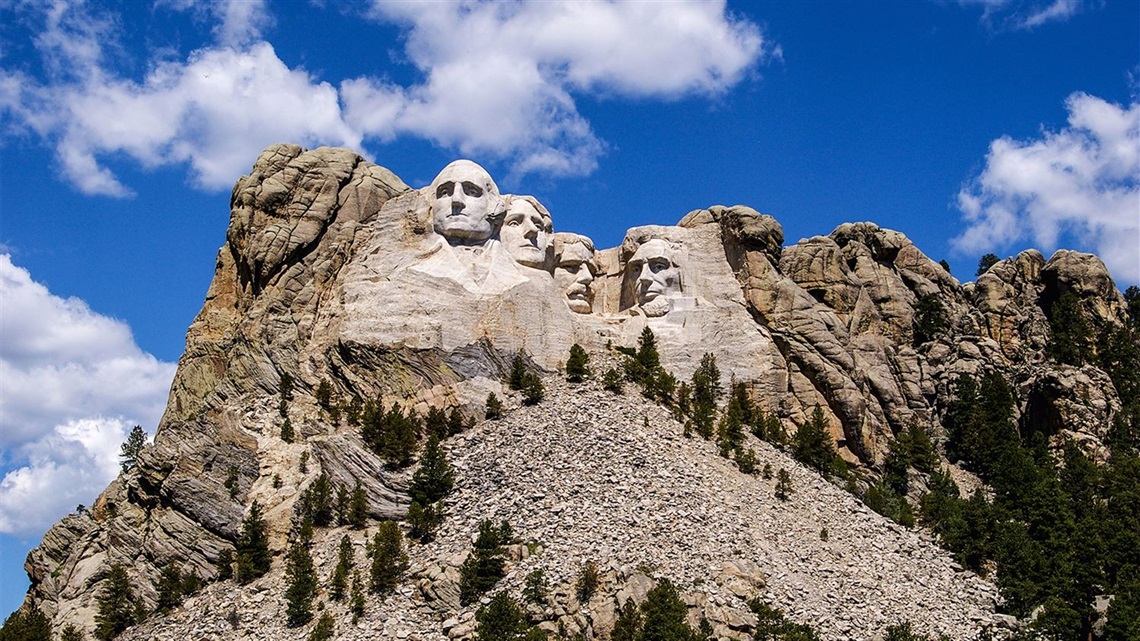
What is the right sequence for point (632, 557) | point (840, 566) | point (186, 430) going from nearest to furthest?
1. point (632, 557)
2. point (840, 566)
3. point (186, 430)

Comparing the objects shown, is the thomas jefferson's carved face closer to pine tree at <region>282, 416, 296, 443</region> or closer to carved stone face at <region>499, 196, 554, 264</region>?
carved stone face at <region>499, 196, 554, 264</region>

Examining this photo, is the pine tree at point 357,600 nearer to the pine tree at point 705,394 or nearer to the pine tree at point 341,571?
the pine tree at point 341,571

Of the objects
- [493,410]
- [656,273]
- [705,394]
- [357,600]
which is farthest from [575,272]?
[357,600]

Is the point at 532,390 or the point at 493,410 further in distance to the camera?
the point at 532,390

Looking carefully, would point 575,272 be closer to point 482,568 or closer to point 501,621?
point 482,568

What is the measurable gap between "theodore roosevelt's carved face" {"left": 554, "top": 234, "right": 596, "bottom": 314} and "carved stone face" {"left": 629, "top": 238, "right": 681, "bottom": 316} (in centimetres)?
235

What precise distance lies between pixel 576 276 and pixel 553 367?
717cm

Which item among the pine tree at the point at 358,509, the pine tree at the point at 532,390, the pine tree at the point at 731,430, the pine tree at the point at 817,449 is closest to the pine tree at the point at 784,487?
the pine tree at the point at 731,430

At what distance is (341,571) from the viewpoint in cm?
5944

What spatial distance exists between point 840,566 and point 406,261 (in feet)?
70.2

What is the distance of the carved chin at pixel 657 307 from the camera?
75.9 metres

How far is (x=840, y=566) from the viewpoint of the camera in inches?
2456

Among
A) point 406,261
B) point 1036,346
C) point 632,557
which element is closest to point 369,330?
point 406,261

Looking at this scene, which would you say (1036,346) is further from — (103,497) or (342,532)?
→ (103,497)
